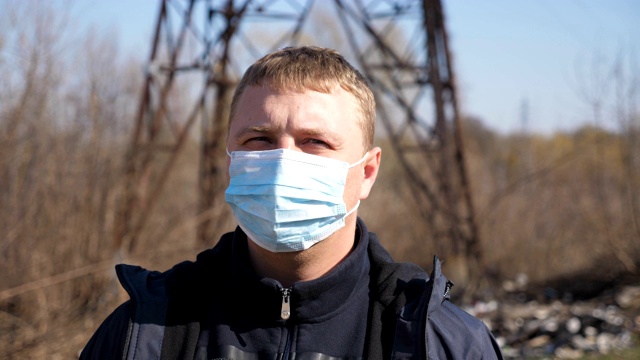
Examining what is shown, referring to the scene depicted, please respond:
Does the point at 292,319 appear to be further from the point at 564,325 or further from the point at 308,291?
the point at 564,325

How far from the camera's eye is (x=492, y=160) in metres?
28.7

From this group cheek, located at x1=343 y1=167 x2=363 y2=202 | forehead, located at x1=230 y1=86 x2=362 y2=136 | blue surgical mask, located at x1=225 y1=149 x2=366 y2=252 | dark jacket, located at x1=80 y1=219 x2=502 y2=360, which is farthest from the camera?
cheek, located at x1=343 y1=167 x2=363 y2=202

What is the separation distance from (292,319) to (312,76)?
0.75m

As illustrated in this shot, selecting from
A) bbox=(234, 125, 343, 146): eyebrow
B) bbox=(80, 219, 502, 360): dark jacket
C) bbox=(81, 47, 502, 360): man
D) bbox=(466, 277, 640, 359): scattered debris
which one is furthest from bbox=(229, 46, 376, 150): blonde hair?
bbox=(466, 277, 640, 359): scattered debris

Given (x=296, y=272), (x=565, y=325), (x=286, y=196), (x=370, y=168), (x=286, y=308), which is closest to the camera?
(x=286, y=308)

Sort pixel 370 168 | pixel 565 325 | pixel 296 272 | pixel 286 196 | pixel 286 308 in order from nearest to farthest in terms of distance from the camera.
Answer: pixel 286 308 → pixel 296 272 → pixel 286 196 → pixel 370 168 → pixel 565 325

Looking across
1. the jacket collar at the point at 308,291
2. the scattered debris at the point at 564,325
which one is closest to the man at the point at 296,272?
the jacket collar at the point at 308,291

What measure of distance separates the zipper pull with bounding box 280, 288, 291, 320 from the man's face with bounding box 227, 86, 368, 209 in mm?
449

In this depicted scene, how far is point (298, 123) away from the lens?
89.7 inches

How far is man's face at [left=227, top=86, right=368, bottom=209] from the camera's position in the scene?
2273 millimetres

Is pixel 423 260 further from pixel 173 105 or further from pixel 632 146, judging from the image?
pixel 173 105

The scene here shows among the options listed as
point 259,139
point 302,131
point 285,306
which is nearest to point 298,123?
point 302,131

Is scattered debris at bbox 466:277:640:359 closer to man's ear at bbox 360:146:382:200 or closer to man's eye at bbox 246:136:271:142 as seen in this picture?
man's ear at bbox 360:146:382:200

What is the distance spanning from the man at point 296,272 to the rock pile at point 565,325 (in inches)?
271
